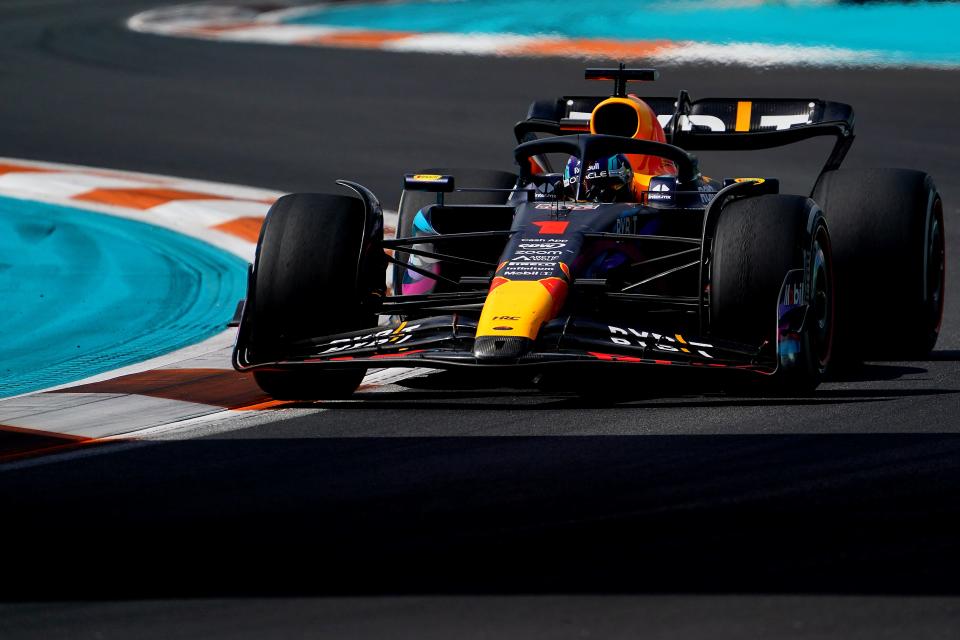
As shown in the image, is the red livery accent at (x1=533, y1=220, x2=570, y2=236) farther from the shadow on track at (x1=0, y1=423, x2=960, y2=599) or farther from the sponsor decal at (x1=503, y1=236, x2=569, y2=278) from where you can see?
the shadow on track at (x1=0, y1=423, x2=960, y2=599)

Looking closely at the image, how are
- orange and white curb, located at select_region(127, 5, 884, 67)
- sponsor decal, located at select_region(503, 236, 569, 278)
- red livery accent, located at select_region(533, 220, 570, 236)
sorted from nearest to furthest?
sponsor decal, located at select_region(503, 236, 569, 278) < red livery accent, located at select_region(533, 220, 570, 236) < orange and white curb, located at select_region(127, 5, 884, 67)

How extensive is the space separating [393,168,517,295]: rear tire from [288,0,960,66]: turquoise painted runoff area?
9.67 meters

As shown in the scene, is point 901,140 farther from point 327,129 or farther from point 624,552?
point 624,552

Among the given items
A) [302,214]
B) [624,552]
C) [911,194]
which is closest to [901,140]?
[911,194]

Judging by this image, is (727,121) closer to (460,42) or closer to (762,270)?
(762,270)

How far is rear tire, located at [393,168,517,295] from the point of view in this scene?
30.2 feet

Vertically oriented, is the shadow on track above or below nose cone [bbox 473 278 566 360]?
below

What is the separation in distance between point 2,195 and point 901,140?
760cm

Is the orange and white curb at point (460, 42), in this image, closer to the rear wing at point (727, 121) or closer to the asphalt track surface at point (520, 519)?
the rear wing at point (727, 121)

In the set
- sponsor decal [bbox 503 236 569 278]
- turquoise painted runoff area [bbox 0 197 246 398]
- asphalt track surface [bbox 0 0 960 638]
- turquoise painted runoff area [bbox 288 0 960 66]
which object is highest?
turquoise painted runoff area [bbox 288 0 960 66]

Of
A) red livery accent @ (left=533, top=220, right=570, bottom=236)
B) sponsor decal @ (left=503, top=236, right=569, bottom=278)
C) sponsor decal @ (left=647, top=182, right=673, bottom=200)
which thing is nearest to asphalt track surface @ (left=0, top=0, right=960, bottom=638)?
sponsor decal @ (left=503, top=236, right=569, bottom=278)

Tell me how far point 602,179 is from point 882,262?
4.52 feet

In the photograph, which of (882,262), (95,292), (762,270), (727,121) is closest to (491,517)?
(762,270)

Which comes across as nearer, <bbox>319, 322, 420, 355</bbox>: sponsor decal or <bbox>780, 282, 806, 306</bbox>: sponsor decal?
<bbox>780, 282, 806, 306</bbox>: sponsor decal
